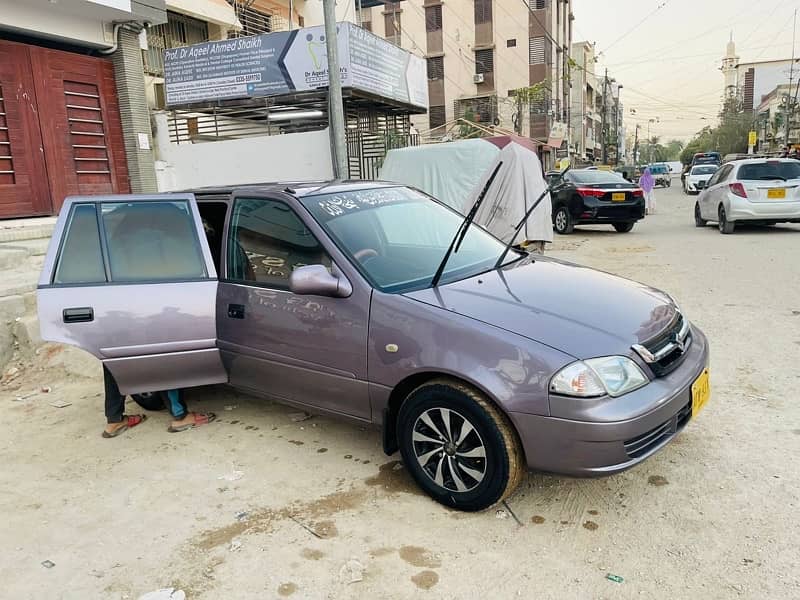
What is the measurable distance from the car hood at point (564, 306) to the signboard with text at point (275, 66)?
9505mm

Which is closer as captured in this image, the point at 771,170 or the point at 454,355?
the point at 454,355

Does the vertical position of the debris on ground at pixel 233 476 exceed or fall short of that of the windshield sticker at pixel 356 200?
it falls short

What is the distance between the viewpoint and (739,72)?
9012 cm

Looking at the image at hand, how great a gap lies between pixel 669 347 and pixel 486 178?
26.5 ft

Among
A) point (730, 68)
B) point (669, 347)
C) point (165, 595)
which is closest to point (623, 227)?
point (669, 347)

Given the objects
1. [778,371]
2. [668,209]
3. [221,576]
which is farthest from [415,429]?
[668,209]

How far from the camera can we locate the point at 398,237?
385cm

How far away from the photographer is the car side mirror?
10.7ft

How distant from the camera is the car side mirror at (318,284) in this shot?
10.7ft

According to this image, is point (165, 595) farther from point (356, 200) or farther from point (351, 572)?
point (356, 200)

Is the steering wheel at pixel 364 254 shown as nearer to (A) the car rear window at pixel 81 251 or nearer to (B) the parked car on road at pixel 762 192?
(A) the car rear window at pixel 81 251

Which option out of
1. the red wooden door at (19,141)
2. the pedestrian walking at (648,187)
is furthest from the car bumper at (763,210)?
the red wooden door at (19,141)

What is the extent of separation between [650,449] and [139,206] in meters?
3.50

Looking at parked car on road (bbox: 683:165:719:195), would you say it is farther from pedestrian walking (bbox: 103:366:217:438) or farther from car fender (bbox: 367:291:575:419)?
car fender (bbox: 367:291:575:419)
